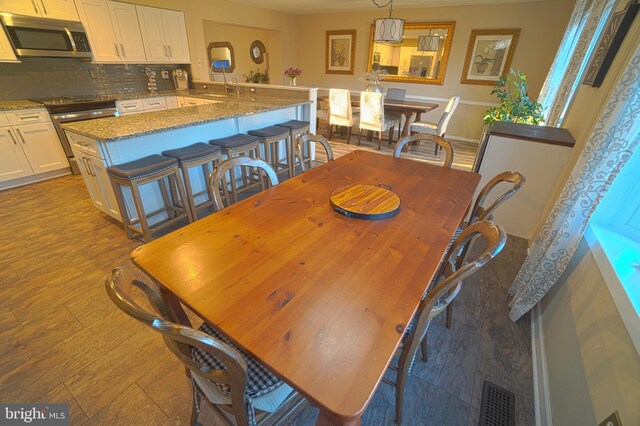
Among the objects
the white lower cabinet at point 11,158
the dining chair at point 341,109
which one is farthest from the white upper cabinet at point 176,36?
the dining chair at point 341,109

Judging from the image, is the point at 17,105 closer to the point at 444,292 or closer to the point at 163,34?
the point at 163,34

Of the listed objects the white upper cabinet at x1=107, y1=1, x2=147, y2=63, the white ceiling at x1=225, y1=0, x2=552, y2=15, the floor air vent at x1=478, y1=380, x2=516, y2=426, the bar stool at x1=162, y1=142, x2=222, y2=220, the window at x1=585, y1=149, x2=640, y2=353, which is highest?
the white ceiling at x1=225, y1=0, x2=552, y2=15

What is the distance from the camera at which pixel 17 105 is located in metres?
3.17

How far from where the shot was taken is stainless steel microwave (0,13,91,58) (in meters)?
3.18

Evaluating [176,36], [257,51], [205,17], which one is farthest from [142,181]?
[257,51]

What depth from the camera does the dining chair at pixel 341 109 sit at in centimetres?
497

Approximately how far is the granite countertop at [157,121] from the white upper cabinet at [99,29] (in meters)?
2.04

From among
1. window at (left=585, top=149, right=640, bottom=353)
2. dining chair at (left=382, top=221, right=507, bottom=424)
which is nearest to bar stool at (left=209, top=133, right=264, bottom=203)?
dining chair at (left=382, top=221, right=507, bottom=424)

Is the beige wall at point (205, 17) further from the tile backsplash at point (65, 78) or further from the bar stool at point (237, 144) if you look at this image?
the bar stool at point (237, 144)

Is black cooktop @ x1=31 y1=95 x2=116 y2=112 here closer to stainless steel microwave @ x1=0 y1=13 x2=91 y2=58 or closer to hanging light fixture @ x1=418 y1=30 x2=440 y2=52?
stainless steel microwave @ x1=0 y1=13 x2=91 y2=58

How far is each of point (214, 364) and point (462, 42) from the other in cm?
655

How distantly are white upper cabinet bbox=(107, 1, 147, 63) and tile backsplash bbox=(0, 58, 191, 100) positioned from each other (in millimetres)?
356

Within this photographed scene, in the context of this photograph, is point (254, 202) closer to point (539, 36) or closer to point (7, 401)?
point (7, 401)

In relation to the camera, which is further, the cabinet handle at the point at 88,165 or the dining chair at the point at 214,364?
the cabinet handle at the point at 88,165
